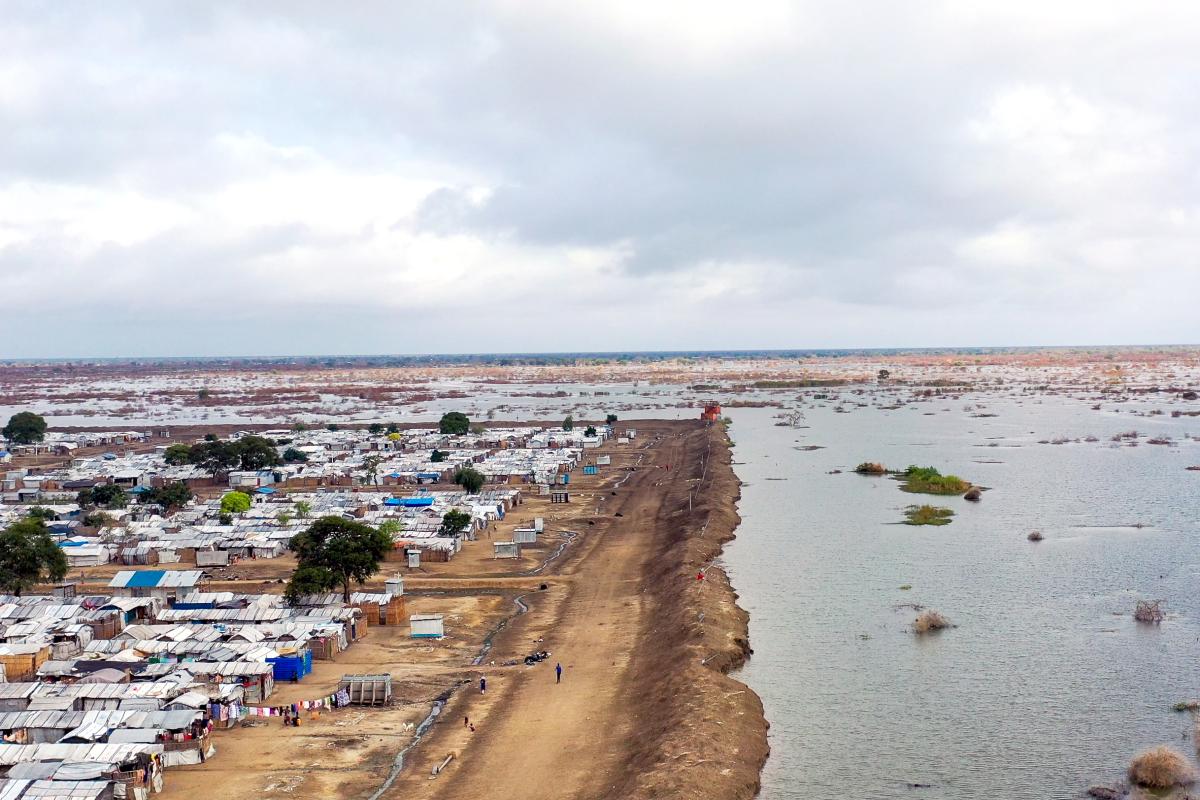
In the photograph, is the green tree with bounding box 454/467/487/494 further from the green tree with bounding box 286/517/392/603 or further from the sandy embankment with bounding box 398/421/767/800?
the green tree with bounding box 286/517/392/603

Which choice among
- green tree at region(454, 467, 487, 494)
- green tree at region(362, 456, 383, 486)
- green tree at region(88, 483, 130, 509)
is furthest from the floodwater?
green tree at region(88, 483, 130, 509)

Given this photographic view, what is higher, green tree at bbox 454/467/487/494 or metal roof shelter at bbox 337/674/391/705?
green tree at bbox 454/467/487/494

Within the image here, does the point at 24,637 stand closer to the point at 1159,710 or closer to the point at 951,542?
the point at 1159,710

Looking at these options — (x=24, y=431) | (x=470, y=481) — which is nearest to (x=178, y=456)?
(x=470, y=481)

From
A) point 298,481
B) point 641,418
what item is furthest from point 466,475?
point 641,418

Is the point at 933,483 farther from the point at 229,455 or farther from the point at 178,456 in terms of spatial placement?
the point at 178,456

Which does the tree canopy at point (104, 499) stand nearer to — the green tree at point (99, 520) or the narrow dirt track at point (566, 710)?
the green tree at point (99, 520)
